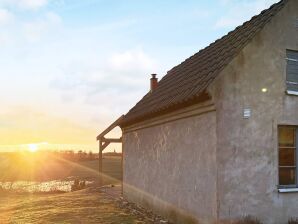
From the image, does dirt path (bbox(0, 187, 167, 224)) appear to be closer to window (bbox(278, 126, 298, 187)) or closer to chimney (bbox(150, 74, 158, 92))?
window (bbox(278, 126, 298, 187))

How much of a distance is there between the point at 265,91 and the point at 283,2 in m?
2.46

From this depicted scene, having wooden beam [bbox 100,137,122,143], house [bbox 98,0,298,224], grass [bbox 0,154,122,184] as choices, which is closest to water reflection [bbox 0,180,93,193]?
grass [bbox 0,154,122,184]

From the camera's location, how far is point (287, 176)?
1059cm

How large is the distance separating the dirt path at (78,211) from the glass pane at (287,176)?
392 centimetres

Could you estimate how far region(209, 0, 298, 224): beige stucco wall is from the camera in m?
9.88

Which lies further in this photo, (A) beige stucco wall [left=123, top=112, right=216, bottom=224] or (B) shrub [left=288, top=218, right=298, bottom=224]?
(B) shrub [left=288, top=218, right=298, bottom=224]

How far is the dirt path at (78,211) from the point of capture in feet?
42.9

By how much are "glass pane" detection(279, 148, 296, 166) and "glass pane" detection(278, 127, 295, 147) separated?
157 mm

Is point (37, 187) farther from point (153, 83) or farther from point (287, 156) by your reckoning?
point (287, 156)

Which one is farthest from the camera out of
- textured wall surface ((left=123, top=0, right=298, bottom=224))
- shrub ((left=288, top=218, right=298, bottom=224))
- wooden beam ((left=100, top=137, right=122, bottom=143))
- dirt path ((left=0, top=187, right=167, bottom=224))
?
wooden beam ((left=100, top=137, right=122, bottom=143))

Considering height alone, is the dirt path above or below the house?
below

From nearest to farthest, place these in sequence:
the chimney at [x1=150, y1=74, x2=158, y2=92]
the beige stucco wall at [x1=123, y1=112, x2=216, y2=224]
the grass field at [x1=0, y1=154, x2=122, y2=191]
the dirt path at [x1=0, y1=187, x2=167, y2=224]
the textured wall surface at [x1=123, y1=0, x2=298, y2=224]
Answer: the textured wall surface at [x1=123, y1=0, x2=298, y2=224]
the beige stucco wall at [x1=123, y1=112, x2=216, y2=224]
the dirt path at [x1=0, y1=187, x2=167, y2=224]
the chimney at [x1=150, y1=74, x2=158, y2=92]
the grass field at [x1=0, y1=154, x2=122, y2=191]

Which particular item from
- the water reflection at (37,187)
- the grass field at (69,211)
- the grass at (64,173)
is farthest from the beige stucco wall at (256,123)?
the grass at (64,173)

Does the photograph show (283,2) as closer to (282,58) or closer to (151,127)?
(282,58)
